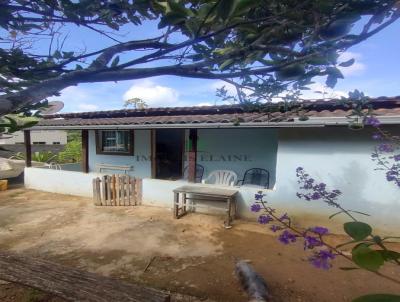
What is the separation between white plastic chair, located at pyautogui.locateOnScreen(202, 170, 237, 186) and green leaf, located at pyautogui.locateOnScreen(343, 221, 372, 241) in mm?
7404

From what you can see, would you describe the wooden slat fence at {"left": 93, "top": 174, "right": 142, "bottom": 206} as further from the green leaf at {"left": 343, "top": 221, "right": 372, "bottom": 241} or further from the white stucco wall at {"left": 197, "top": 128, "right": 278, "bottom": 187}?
the green leaf at {"left": 343, "top": 221, "right": 372, "bottom": 241}

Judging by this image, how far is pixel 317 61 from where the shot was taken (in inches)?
62.1

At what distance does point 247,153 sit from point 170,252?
4.75m

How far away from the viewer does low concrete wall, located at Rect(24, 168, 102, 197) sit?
9.17 m

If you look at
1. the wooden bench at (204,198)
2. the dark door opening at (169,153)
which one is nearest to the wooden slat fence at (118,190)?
the wooden bench at (204,198)

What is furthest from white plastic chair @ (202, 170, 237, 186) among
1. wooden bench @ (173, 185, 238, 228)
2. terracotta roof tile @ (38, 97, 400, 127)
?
terracotta roof tile @ (38, 97, 400, 127)

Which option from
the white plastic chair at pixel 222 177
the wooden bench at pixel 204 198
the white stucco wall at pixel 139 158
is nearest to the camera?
the wooden bench at pixel 204 198

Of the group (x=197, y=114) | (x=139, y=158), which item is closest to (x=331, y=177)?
(x=197, y=114)

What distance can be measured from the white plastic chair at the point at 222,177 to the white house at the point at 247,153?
0.24m

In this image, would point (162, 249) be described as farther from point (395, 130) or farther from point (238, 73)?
point (395, 130)

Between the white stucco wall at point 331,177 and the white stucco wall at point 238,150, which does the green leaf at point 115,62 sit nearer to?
the white stucco wall at point 331,177

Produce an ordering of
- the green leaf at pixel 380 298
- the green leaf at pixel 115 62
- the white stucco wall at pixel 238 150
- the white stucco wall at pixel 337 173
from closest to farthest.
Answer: the green leaf at pixel 380 298 < the green leaf at pixel 115 62 < the white stucco wall at pixel 337 173 < the white stucco wall at pixel 238 150

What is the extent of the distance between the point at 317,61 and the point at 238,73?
438 millimetres

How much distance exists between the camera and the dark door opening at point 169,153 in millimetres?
11278
